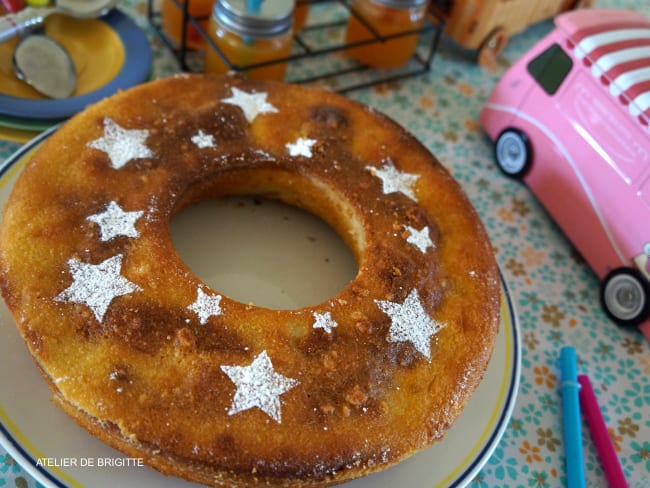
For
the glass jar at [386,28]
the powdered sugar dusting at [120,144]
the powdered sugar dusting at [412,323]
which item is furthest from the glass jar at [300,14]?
the powdered sugar dusting at [412,323]

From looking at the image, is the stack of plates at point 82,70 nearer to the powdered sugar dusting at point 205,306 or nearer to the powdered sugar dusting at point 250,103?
the powdered sugar dusting at point 250,103

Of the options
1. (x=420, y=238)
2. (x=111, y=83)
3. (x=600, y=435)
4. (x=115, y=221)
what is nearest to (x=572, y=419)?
(x=600, y=435)

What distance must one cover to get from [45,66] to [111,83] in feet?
0.50

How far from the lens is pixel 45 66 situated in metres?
1.30

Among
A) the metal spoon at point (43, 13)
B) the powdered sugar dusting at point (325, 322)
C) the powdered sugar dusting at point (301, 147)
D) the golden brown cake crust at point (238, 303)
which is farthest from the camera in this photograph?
the metal spoon at point (43, 13)

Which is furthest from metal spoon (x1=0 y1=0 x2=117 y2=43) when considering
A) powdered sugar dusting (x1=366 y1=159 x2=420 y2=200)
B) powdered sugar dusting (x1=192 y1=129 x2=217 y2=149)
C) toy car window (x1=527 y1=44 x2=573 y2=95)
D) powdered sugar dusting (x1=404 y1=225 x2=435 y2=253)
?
toy car window (x1=527 y1=44 x2=573 y2=95)

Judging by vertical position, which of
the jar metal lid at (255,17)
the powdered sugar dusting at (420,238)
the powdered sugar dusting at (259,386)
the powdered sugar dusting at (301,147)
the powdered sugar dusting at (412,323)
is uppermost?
the jar metal lid at (255,17)

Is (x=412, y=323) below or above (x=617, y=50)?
below

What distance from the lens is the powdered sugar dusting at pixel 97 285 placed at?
875 millimetres

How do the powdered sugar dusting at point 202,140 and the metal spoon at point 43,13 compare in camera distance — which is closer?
the powdered sugar dusting at point 202,140

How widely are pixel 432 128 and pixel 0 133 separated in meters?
0.99

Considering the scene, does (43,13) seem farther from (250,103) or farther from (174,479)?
(174,479)

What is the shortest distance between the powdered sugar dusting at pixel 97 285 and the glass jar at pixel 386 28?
954 mm

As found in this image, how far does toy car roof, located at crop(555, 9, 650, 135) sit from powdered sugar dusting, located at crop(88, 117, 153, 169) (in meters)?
0.90
